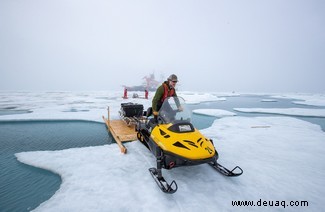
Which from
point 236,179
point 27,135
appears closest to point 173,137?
point 236,179

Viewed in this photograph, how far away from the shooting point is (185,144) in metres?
3.68

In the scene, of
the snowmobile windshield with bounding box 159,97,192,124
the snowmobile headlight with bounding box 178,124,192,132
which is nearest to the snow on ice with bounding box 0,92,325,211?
the snowmobile headlight with bounding box 178,124,192,132

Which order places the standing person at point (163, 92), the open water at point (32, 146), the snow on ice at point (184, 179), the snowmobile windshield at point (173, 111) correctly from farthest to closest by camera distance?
the standing person at point (163, 92) < the snowmobile windshield at point (173, 111) < the open water at point (32, 146) < the snow on ice at point (184, 179)

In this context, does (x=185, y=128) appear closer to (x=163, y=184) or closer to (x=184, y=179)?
(x=184, y=179)

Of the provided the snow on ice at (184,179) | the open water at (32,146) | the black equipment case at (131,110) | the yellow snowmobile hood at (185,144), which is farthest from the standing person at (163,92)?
the black equipment case at (131,110)

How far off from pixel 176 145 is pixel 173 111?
1.19 m

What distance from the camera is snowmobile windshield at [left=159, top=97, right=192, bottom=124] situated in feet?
14.9

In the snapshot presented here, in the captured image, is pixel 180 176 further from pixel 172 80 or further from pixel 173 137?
pixel 172 80

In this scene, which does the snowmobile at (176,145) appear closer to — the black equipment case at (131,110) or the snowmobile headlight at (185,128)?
the snowmobile headlight at (185,128)

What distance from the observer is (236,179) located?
3965mm

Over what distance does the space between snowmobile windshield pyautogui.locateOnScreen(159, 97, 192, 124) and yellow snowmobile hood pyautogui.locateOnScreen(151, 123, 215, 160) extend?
0.31 metres

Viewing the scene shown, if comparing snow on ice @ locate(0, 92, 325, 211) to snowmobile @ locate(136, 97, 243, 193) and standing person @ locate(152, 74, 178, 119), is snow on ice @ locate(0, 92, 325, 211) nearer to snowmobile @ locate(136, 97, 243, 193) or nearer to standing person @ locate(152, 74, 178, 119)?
snowmobile @ locate(136, 97, 243, 193)

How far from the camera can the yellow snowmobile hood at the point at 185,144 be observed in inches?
139

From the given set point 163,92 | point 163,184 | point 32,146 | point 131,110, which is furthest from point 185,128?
point 32,146
